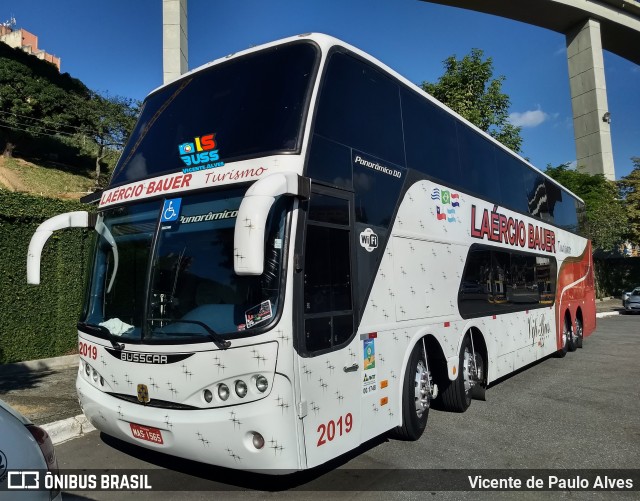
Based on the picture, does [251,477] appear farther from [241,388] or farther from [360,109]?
[360,109]

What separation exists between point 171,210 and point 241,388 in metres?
1.71

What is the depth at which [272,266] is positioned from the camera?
3.83 m

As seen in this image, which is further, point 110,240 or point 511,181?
point 511,181

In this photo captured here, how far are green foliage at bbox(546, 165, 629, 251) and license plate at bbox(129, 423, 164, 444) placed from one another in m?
27.2

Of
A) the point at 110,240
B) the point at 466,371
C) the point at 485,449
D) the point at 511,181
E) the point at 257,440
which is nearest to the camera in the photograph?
the point at 257,440

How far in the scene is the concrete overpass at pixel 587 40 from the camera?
129 ft

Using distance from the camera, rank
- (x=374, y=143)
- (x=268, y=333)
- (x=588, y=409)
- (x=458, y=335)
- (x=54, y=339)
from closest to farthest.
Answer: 1. (x=268, y=333)
2. (x=374, y=143)
3. (x=458, y=335)
4. (x=588, y=409)
5. (x=54, y=339)

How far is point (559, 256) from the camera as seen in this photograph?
Answer: 11.4 metres

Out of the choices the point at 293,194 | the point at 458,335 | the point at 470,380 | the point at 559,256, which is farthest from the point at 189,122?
the point at 559,256

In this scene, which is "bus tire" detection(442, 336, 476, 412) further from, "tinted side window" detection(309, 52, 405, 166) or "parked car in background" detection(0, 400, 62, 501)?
"parked car in background" detection(0, 400, 62, 501)

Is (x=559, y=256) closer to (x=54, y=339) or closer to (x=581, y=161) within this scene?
(x=54, y=339)

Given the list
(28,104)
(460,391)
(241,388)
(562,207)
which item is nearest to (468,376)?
(460,391)

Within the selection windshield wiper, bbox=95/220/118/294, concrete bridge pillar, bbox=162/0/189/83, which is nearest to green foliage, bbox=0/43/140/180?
concrete bridge pillar, bbox=162/0/189/83

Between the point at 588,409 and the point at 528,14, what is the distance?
41.8 meters
